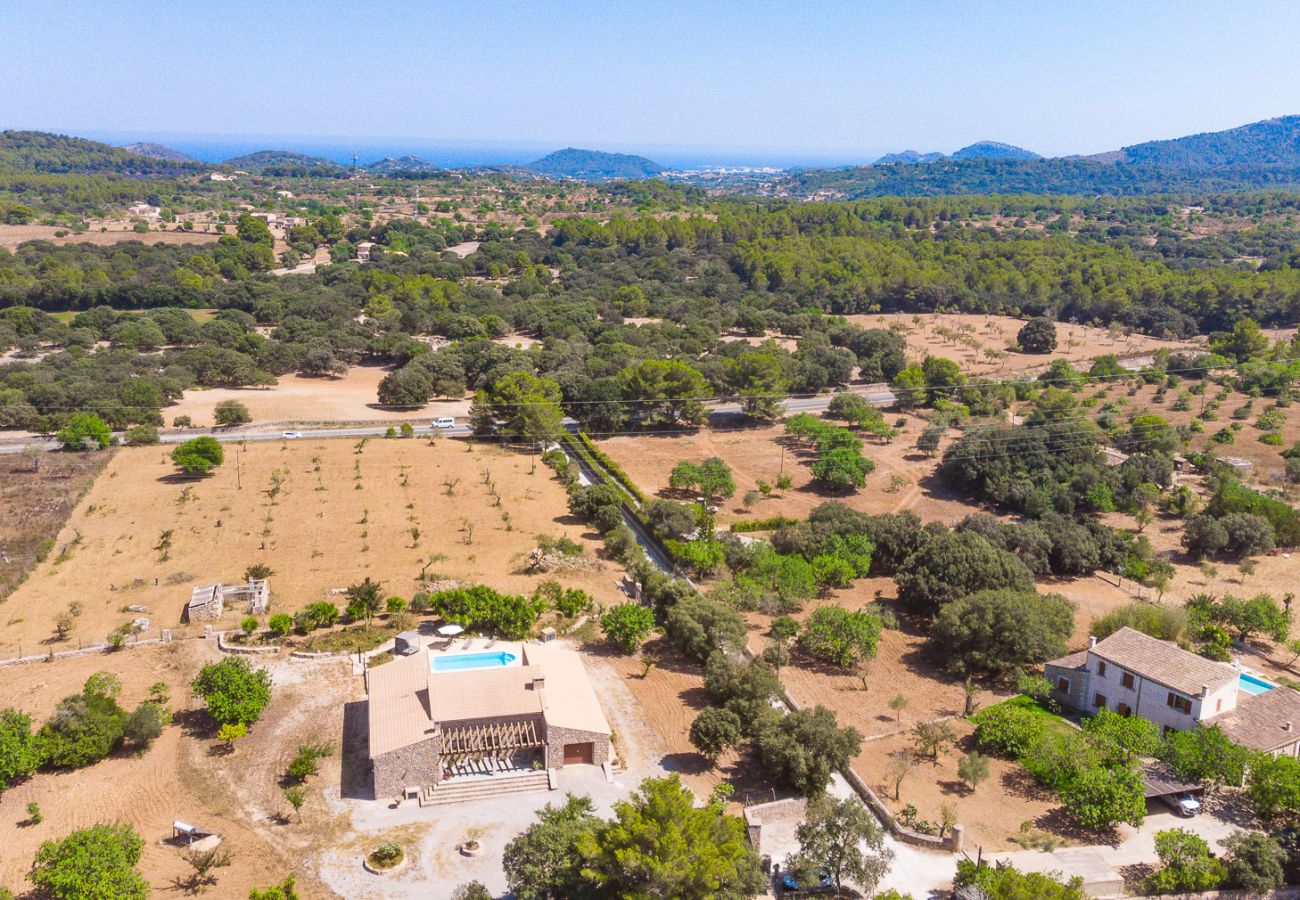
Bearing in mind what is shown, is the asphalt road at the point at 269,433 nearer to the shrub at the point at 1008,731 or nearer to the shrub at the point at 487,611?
the shrub at the point at 487,611

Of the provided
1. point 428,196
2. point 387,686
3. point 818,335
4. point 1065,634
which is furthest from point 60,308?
point 428,196

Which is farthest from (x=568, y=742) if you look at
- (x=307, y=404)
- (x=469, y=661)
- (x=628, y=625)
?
(x=307, y=404)

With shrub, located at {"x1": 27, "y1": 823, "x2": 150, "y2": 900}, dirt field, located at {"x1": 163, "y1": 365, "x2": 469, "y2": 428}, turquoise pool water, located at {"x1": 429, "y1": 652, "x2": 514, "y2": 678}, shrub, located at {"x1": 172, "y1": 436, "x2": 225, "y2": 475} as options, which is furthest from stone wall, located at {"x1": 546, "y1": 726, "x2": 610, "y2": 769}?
dirt field, located at {"x1": 163, "y1": 365, "x2": 469, "y2": 428}

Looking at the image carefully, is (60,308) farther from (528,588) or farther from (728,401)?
(528,588)

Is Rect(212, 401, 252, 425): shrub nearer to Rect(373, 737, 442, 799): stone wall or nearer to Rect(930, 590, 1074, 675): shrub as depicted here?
Rect(373, 737, 442, 799): stone wall

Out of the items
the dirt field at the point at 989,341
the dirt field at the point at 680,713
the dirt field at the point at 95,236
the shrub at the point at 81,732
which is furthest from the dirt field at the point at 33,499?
the dirt field at the point at 95,236

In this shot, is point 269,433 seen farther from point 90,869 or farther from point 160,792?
point 90,869
